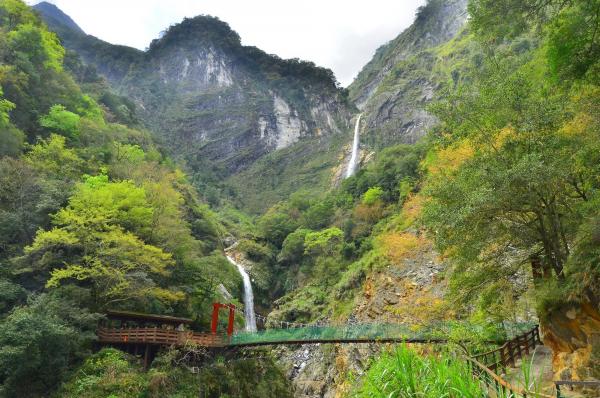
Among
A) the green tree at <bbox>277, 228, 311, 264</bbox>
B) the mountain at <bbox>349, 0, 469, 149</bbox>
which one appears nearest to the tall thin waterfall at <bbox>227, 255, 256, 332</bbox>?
the green tree at <bbox>277, 228, 311, 264</bbox>

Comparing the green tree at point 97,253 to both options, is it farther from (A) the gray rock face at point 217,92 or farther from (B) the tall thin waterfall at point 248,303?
(A) the gray rock face at point 217,92

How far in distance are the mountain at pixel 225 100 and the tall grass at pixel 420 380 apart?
210ft

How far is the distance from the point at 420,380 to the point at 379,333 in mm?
13485

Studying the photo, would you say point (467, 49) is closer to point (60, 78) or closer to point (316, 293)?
point (316, 293)

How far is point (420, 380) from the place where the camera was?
460 centimetres

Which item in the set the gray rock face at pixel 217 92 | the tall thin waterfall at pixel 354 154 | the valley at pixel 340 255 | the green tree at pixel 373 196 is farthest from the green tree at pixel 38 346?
the gray rock face at pixel 217 92

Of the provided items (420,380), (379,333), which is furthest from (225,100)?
(420,380)

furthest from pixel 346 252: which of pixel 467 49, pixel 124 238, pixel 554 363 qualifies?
pixel 467 49

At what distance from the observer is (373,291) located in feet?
78.8

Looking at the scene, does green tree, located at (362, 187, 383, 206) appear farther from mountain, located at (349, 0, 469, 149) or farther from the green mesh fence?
mountain, located at (349, 0, 469, 149)

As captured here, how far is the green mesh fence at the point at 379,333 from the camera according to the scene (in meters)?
13.7

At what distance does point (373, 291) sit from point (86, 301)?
1459 cm

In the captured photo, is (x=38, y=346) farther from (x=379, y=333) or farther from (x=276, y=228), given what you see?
(x=276, y=228)

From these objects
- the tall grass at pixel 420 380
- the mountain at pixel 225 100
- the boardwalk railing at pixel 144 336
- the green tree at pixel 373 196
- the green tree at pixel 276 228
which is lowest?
the tall grass at pixel 420 380
